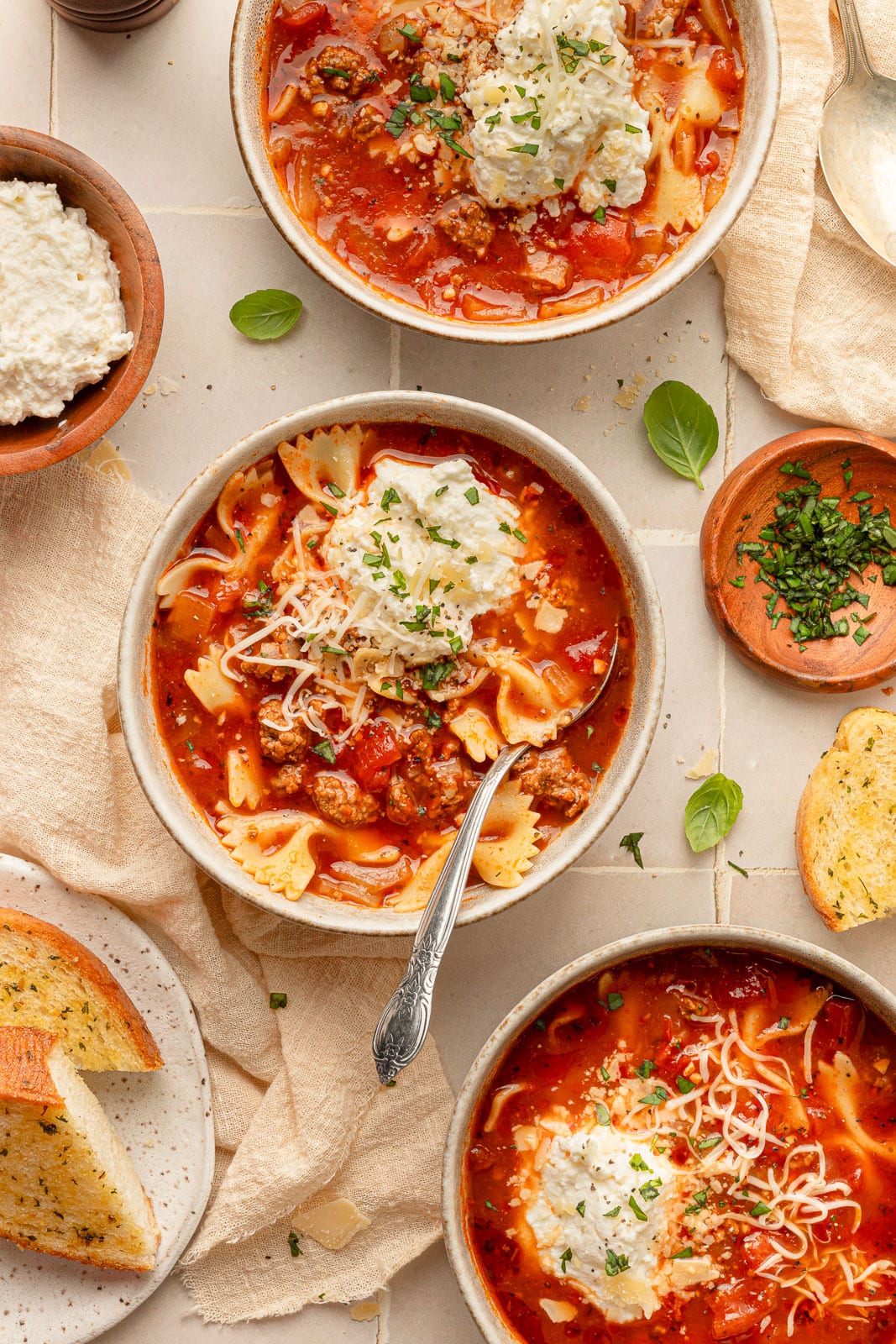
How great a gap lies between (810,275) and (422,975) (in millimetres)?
2704

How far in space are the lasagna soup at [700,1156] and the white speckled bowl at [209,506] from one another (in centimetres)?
53

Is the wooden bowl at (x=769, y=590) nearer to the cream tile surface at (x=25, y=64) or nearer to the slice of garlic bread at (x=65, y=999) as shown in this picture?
the slice of garlic bread at (x=65, y=999)

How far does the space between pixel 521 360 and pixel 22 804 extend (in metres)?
2.28

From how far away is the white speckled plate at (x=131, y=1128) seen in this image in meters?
3.75

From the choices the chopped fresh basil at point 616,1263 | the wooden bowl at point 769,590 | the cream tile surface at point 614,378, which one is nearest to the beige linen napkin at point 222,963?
the chopped fresh basil at point 616,1263

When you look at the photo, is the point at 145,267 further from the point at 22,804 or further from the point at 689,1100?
the point at 689,1100

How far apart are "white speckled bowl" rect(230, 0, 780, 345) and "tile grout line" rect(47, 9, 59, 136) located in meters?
0.86

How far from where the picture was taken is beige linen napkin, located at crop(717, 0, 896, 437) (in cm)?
374

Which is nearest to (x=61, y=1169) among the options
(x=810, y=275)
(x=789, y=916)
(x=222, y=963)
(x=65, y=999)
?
(x=65, y=999)

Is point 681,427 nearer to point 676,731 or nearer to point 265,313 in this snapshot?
point 676,731

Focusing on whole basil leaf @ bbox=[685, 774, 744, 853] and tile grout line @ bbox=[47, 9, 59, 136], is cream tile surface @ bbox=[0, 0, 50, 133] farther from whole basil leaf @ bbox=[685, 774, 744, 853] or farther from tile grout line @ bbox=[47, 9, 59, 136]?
whole basil leaf @ bbox=[685, 774, 744, 853]

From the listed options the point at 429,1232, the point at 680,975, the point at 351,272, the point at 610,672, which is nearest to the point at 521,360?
the point at 351,272

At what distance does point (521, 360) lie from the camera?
3883 mm

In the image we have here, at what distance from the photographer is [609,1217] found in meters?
3.30
